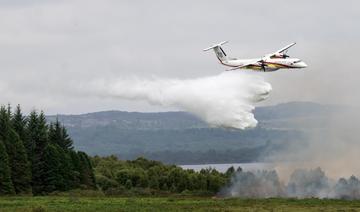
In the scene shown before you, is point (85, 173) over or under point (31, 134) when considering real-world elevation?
under

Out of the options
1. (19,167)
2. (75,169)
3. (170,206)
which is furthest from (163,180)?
(170,206)

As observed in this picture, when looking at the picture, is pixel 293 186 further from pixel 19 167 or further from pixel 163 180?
pixel 19 167

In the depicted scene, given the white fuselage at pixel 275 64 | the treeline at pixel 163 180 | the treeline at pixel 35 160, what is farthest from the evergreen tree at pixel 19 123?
the white fuselage at pixel 275 64

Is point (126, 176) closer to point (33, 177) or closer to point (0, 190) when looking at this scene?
point (33, 177)

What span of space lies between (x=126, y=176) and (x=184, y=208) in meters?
59.0

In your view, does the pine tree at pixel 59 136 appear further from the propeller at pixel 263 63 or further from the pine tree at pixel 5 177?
the propeller at pixel 263 63

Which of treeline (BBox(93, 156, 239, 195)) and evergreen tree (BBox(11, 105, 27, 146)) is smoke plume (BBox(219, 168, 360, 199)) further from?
evergreen tree (BBox(11, 105, 27, 146))

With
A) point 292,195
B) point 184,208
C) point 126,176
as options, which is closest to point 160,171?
point 126,176

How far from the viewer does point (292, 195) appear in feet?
351

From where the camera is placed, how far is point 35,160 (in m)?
109

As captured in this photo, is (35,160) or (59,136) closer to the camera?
(35,160)

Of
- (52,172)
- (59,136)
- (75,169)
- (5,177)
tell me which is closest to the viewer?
(5,177)

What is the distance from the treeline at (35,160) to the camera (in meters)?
105

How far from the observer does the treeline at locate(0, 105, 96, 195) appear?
105 m
